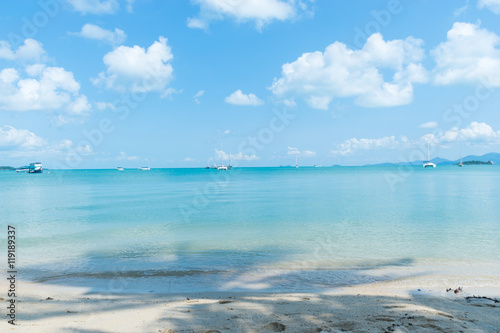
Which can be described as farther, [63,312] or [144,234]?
[144,234]

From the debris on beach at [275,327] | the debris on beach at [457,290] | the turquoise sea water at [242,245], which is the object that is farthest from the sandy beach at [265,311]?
the turquoise sea water at [242,245]

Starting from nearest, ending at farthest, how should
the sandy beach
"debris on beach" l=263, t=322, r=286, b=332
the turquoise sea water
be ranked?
"debris on beach" l=263, t=322, r=286, b=332
the sandy beach
the turquoise sea water

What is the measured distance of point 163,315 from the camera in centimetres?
775

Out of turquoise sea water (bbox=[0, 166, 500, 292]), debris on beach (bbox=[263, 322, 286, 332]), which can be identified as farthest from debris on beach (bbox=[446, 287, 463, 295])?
debris on beach (bbox=[263, 322, 286, 332])

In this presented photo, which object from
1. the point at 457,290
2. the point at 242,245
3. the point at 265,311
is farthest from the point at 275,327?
the point at 242,245

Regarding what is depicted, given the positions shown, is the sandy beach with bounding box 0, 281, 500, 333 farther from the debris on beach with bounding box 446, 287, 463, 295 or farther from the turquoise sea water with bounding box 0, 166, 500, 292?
the turquoise sea water with bounding box 0, 166, 500, 292

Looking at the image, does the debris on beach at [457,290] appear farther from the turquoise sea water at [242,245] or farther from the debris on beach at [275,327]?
the debris on beach at [275,327]

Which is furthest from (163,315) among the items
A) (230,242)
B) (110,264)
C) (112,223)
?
(112,223)

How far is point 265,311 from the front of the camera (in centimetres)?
801

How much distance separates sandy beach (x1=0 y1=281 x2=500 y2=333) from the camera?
6.98 meters

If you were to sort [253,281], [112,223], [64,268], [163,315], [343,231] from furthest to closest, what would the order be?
[112,223] → [343,231] → [64,268] → [253,281] → [163,315]

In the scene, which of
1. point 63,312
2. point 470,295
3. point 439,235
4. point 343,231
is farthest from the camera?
point 343,231

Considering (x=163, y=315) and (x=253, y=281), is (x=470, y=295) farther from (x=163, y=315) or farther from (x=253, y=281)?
(x=163, y=315)

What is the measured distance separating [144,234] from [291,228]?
931 centimetres
